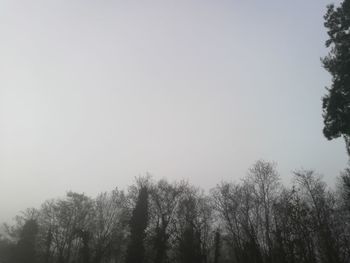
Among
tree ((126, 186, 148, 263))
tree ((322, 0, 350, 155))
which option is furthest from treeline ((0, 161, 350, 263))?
tree ((322, 0, 350, 155))

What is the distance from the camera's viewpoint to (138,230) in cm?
3634

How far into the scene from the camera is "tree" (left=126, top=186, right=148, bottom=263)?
3512cm

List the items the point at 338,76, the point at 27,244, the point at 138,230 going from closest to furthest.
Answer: the point at 338,76 < the point at 138,230 < the point at 27,244

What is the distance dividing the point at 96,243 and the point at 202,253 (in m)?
17.1

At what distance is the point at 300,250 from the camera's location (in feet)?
55.6

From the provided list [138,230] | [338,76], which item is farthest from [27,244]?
[338,76]

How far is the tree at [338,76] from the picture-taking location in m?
15.9

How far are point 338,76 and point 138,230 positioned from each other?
2911 cm

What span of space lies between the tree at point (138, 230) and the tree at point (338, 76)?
26696 mm

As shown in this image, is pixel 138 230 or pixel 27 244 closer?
pixel 138 230

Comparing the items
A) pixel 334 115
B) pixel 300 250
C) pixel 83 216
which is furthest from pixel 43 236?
pixel 334 115

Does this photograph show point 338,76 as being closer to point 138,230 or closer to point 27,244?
point 138,230

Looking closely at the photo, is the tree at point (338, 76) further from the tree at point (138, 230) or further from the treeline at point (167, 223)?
the tree at point (138, 230)

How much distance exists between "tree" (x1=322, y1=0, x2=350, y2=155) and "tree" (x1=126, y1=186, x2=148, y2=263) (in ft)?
87.6
